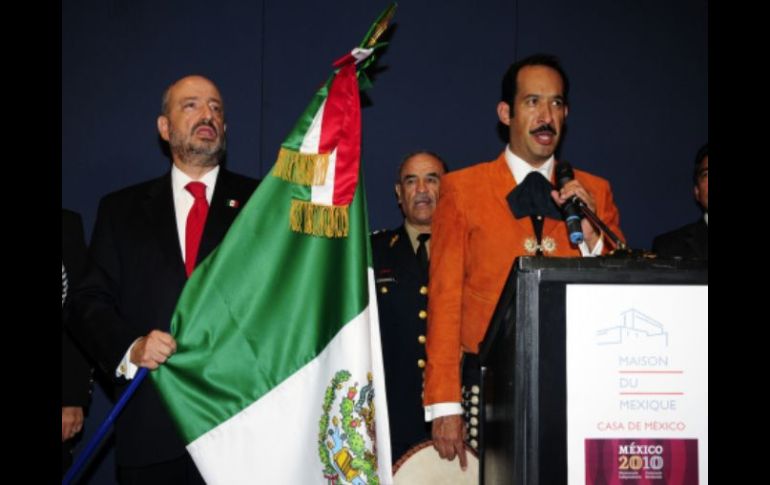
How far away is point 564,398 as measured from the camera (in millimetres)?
1770

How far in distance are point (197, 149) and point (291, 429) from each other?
3.50 ft

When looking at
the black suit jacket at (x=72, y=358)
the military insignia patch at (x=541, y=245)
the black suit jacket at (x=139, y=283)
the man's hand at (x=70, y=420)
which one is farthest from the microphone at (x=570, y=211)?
the man's hand at (x=70, y=420)

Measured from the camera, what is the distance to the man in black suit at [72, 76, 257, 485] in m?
2.72

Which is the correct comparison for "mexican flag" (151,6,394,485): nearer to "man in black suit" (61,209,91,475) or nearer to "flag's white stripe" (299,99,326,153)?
"flag's white stripe" (299,99,326,153)

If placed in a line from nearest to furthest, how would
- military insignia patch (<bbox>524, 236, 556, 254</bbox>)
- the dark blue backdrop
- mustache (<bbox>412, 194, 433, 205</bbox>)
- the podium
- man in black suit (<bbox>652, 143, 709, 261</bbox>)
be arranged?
the podium, military insignia patch (<bbox>524, 236, 556, 254</bbox>), man in black suit (<bbox>652, 143, 709, 261</bbox>), mustache (<bbox>412, 194, 433, 205</bbox>), the dark blue backdrop

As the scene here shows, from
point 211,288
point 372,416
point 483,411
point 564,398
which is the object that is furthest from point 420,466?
point 564,398

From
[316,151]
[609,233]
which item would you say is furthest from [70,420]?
[609,233]

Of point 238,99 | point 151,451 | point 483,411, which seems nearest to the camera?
point 483,411

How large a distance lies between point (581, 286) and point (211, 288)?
1351 mm

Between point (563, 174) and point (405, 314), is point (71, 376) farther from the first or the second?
point (563, 174)

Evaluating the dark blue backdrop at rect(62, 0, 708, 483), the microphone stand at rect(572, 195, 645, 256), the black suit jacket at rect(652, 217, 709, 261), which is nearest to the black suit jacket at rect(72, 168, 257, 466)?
the microphone stand at rect(572, 195, 645, 256)

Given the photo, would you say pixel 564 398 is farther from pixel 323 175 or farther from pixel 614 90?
pixel 614 90

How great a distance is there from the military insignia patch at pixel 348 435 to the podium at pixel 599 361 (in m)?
0.96

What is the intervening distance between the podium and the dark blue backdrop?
105 inches
